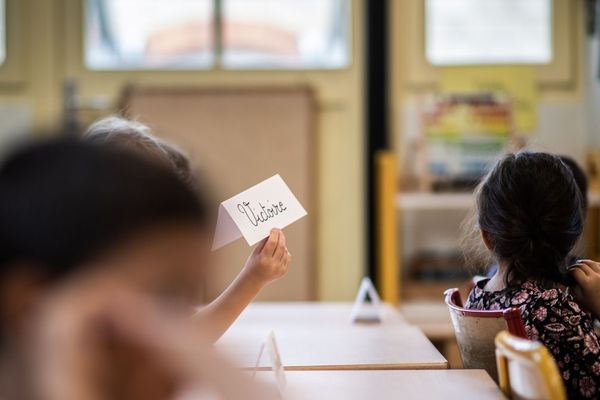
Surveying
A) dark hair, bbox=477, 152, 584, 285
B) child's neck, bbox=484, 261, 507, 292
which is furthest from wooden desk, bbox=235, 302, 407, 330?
dark hair, bbox=477, 152, 584, 285

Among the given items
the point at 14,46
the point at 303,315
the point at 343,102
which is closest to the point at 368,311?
the point at 303,315

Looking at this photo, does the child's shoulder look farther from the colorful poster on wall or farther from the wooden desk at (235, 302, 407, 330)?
the colorful poster on wall

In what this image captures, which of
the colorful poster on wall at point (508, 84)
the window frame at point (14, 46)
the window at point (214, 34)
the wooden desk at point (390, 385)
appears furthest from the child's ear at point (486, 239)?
the window frame at point (14, 46)

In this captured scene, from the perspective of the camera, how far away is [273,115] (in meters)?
3.34

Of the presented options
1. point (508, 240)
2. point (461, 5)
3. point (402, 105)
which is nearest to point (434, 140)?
point (402, 105)

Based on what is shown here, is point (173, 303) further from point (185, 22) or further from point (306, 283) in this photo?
point (185, 22)

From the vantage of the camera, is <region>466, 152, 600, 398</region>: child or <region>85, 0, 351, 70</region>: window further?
<region>85, 0, 351, 70</region>: window

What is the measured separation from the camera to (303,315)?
2174mm

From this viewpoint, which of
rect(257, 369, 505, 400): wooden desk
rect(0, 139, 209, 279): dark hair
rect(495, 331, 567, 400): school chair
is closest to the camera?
rect(0, 139, 209, 279): dark hair

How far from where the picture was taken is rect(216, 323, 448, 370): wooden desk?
56.5 inches

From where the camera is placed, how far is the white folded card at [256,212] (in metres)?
1.32

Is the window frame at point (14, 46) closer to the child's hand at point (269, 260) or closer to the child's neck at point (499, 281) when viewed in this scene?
the child's hand at point (269, 260)

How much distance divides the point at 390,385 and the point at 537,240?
16.5 inches

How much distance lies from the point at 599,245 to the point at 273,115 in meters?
1.50
